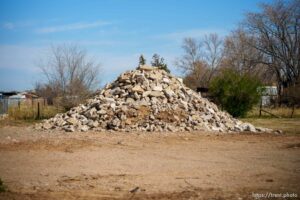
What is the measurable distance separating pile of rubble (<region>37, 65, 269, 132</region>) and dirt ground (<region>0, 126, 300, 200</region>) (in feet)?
8.18

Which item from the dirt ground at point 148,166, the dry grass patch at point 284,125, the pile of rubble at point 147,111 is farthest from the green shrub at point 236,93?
the dirt ground at point 148,166

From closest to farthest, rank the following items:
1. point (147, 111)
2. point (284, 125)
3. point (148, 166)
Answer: point (148, 166) → point (147, 111) → point (284, 125)

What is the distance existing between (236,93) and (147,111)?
11691 mm

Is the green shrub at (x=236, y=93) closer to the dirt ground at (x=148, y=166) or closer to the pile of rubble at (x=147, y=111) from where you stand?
the pile of rubble at (x=147, y=111)

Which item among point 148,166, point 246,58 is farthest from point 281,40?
point 148,166

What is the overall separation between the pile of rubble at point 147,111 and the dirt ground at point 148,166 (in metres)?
2.49

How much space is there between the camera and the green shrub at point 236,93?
29.9 metres

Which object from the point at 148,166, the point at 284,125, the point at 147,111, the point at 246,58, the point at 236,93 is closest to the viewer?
the point at 148,166

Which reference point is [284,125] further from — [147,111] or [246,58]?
[246,58]

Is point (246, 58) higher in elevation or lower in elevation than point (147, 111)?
higher

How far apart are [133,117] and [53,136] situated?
14.1ft

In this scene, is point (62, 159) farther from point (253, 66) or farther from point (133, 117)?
point (253, 66)

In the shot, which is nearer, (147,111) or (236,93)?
(147,111)

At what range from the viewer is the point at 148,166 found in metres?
10.4
